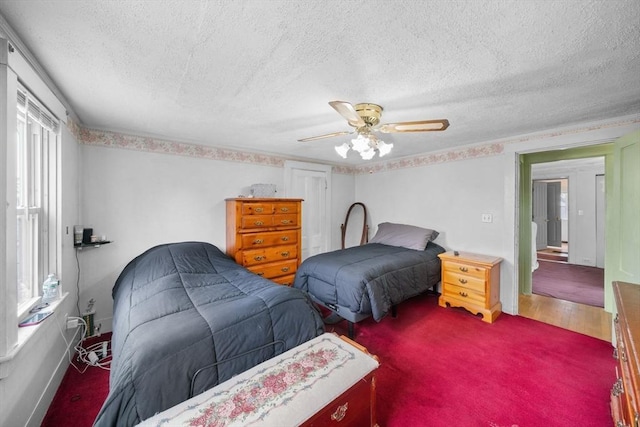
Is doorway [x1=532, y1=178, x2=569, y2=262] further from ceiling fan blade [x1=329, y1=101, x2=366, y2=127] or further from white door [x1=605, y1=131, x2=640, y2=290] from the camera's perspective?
ceiling fan blade [x1=329, y1=101, x2=366, y2=127]

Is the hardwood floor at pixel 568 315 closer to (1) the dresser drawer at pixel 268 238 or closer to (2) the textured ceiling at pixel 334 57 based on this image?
(2) the textured ceiling at pixel 334 57

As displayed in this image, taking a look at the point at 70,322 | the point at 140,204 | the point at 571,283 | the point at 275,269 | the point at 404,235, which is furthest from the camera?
the point at 571,283

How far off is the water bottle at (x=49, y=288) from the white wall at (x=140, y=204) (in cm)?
82

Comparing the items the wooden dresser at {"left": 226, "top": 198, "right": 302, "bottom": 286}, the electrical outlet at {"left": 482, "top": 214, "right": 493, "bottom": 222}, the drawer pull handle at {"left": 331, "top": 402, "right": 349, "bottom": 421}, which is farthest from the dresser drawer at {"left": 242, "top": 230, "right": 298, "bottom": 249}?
the electrical outlet at {"left": 482, "top": 214, "right": 493, "bottom": 222}

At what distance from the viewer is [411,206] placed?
13.1ft

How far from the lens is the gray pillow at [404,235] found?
11.3 feet

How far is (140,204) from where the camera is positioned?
108 inches

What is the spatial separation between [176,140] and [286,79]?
6.71 feet

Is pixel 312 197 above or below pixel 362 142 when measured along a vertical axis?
below

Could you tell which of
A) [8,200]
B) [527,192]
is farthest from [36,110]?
[527,192]

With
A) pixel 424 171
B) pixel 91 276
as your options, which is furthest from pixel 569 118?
pixel 91 276

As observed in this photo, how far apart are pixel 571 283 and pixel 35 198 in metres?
6.69

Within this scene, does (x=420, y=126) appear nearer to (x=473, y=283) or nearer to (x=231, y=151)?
(x=473, y=283)

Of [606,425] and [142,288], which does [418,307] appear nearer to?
[606,425]
